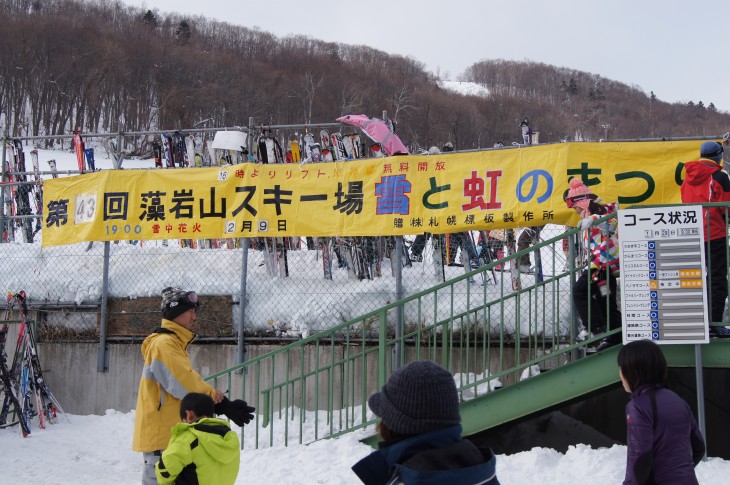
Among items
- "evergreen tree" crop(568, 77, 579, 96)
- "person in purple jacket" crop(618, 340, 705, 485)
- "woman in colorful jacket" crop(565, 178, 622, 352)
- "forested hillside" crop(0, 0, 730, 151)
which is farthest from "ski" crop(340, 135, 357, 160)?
"evergreen tree" crop(568, 77, 579, 96)

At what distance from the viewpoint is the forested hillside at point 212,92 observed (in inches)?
1580

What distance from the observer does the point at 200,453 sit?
355 centimetres

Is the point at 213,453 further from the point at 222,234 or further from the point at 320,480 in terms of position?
the point at 222,234

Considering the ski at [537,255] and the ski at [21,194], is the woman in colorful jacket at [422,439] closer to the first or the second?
the ski at [537,255]

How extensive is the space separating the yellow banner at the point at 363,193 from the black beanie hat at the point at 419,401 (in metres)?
5.28

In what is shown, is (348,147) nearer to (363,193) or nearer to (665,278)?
(363,193)

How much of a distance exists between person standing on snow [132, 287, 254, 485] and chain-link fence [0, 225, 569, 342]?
3791 mm

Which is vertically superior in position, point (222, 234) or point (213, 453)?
point (222, 234)

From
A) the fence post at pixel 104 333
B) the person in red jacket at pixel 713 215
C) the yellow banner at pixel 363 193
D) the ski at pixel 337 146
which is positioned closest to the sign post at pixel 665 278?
the person in red jacket at pixel 713 215

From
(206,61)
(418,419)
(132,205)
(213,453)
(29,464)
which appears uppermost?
(206,61)

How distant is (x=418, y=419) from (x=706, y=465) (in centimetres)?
442

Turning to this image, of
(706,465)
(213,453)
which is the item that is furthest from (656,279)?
(213,453)

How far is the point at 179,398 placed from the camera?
4066mm

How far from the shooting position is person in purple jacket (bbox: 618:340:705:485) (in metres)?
3.22
